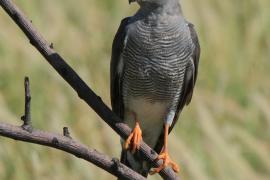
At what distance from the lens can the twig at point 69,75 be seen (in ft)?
9.19

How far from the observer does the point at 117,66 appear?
408 cm

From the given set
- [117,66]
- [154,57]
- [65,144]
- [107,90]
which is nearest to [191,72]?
[154,57]

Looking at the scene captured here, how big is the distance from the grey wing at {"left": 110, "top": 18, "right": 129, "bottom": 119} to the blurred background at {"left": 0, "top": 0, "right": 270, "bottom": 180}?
0.48 m

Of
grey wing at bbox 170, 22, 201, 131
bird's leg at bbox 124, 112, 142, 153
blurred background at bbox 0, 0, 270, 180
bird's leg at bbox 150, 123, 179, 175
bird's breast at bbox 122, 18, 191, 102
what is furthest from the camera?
blurred background at bbox 0, 0, 270, 180

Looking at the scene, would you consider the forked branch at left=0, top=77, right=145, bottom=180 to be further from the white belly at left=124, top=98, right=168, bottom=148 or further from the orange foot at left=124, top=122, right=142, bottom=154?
the white belly at left=124, top=98, right=168, bottom=148

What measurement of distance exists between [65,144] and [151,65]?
1.40m

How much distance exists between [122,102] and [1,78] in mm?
1760

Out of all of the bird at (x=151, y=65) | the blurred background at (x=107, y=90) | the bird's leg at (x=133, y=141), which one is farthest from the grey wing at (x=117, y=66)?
the blurred background at (x=107, y=90)

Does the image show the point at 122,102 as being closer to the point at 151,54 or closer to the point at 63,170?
the point at 151,54

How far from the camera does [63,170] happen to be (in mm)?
5152

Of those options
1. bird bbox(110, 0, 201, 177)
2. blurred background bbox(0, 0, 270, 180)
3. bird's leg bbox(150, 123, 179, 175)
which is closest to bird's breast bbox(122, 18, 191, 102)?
bird bbox(110, 0, 201, 177)

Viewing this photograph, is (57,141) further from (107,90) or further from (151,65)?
(107,90)

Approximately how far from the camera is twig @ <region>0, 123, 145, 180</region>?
2580 millimetres

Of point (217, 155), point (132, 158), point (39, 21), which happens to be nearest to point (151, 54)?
point (132, 158)
